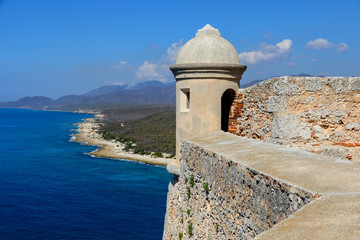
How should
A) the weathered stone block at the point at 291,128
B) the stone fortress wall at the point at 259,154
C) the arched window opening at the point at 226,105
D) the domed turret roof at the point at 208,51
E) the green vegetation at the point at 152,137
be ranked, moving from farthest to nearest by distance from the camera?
the green vegetation at the point at 152,137 → the arched window opening at the point at 226,105 → the domed turret roof at the point at 208,51 → the weathered stone block at the point at 291,128 → the stone fortress wall at the point at 259,154

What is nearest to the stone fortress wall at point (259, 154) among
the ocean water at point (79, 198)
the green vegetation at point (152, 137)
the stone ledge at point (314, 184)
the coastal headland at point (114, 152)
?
the stone ledge at point (314, 184)

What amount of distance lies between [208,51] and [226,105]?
4.49ft

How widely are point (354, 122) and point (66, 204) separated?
28.4 meters

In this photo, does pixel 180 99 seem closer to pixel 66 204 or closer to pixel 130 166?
pixel 66 204

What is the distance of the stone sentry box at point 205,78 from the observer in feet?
24.6

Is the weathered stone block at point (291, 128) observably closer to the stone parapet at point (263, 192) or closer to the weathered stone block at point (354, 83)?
the stone parapet at point (263, 192)

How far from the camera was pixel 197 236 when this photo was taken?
616 cm

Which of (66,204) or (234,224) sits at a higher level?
(234,224)

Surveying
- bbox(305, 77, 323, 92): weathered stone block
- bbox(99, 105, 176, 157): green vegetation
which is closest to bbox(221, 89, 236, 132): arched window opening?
bbox(305, 77, 323, 92): weathered stone block

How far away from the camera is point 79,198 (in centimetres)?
3250

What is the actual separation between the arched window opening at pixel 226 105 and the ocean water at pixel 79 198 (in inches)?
697

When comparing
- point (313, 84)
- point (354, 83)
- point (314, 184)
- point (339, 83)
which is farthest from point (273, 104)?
point (314, 184)

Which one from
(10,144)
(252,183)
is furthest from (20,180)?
(252,183)

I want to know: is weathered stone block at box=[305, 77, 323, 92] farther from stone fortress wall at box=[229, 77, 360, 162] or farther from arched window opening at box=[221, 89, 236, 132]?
arched window opening at box=[221, 89, 236, 132]
